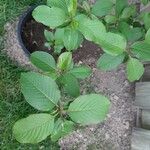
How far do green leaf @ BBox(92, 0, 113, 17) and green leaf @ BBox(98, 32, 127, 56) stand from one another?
1.10 feet

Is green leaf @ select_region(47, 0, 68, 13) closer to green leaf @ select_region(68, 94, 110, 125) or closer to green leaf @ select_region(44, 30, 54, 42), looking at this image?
green leaf @ select_region(68, 94, 110, 125)

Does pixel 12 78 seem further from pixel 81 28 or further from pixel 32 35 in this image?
pixel 81 28

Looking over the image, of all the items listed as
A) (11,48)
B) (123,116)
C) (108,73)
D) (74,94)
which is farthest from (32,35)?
(74,94)

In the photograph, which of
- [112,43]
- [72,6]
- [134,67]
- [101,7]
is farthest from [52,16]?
[101,7]

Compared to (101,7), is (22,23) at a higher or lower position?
lower

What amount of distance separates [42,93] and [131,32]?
0.47 m

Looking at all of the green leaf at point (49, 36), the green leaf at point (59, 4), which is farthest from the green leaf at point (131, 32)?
the green leaf at point (49, 36)

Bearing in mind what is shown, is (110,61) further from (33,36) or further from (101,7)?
(33,36)

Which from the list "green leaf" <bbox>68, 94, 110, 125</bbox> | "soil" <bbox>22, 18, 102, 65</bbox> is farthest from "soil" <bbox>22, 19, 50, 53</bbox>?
"green leaf" <bbox>68, 94, 110, 125</bbox>

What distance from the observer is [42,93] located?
102 centimetres

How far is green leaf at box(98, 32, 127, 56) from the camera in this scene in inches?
40.8

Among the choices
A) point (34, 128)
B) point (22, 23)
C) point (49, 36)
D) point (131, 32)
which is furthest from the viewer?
point (22, 23)

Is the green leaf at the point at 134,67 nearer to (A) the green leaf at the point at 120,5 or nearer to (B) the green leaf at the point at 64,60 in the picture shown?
(B) the green leaf at the point at 64,60

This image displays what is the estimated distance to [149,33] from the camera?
41.5 inches
